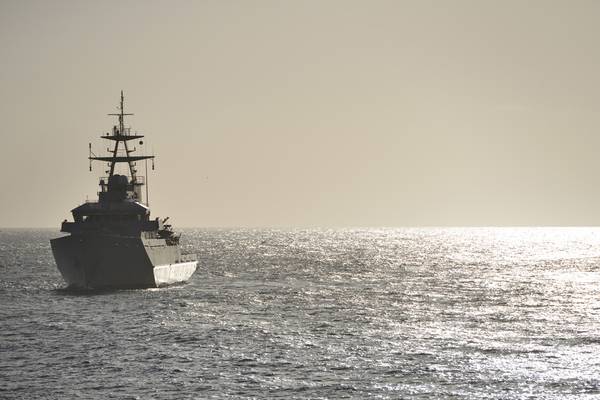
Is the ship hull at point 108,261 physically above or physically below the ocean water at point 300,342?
above

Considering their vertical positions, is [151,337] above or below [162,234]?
below

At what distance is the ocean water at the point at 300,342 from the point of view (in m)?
34.4

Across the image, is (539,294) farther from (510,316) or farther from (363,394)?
(363,394)

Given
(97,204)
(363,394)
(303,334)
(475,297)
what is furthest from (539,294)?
(363,394)

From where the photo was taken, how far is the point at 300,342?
45.3 m

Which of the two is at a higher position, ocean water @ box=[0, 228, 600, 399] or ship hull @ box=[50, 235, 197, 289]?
ship hull @ box=[50, 235, 197, 289]

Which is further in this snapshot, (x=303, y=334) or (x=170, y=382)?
(x=303, y=334)

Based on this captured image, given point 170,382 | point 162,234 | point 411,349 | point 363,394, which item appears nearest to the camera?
point 363,394

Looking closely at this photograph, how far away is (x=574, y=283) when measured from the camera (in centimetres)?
8669

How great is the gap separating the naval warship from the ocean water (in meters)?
1.99

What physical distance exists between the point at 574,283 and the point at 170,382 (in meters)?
61.0

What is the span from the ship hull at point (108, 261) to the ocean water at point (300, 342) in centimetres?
191

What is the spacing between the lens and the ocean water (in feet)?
113

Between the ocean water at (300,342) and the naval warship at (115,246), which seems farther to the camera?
the naval warship at (115,246)
